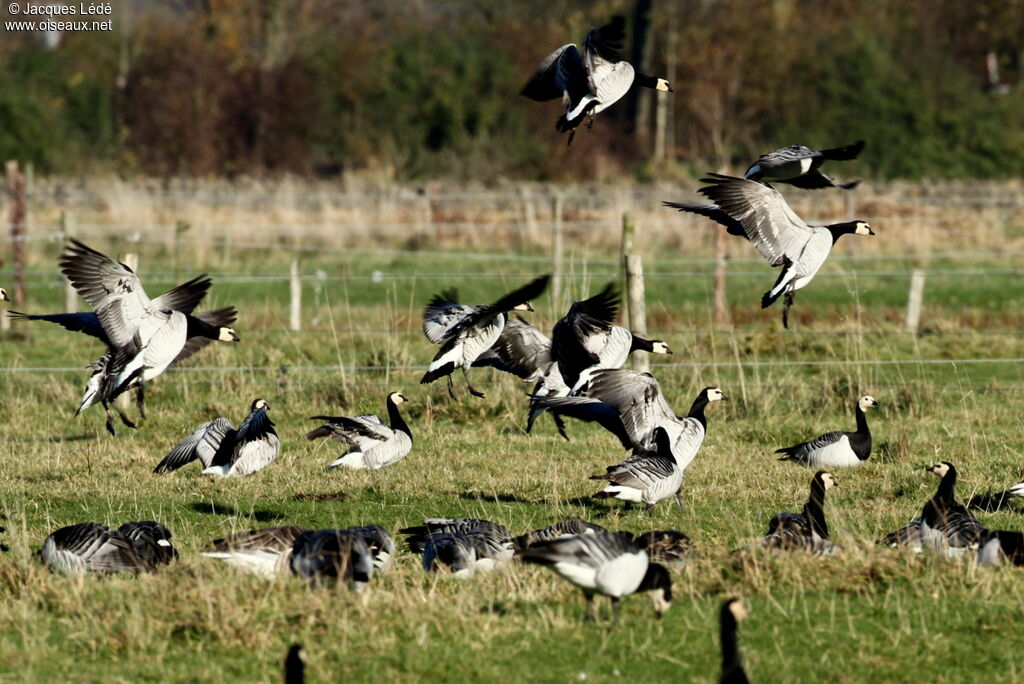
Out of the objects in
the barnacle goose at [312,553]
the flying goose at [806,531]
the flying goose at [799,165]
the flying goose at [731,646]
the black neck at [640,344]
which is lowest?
the flying goose at [806,531]

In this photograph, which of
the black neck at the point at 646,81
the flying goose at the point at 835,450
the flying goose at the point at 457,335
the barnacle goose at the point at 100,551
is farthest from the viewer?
the black neck at the point at 646,81

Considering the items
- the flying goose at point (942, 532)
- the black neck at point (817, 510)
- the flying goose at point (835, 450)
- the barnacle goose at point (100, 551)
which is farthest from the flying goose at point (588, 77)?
the barnacle goose at point (100, 551)

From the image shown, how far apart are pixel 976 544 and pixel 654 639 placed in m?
2.47

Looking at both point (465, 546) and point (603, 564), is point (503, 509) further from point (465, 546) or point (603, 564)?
point (603, 564)

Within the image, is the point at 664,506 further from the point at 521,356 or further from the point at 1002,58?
the point at 1002,58

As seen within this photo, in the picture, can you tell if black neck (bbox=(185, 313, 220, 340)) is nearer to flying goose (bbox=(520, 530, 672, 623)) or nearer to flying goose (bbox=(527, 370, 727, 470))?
flying goose (bbox=(527, 370, 727, 470))

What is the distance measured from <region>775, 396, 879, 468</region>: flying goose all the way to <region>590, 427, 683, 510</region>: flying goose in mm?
2204

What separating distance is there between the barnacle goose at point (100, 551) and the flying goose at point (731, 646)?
11.6 ft

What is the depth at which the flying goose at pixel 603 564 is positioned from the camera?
6.91m

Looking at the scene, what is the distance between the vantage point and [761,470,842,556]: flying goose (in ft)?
26.9

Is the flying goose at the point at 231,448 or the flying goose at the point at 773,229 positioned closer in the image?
the flying goose at the point at 773,229

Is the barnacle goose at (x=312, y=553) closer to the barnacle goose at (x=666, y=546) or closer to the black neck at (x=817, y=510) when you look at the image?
the barnacle goose at (x=666, y=546)

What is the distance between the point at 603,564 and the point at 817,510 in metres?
2.42

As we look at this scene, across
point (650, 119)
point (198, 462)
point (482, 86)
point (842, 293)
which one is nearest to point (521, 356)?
point (198, 462)
